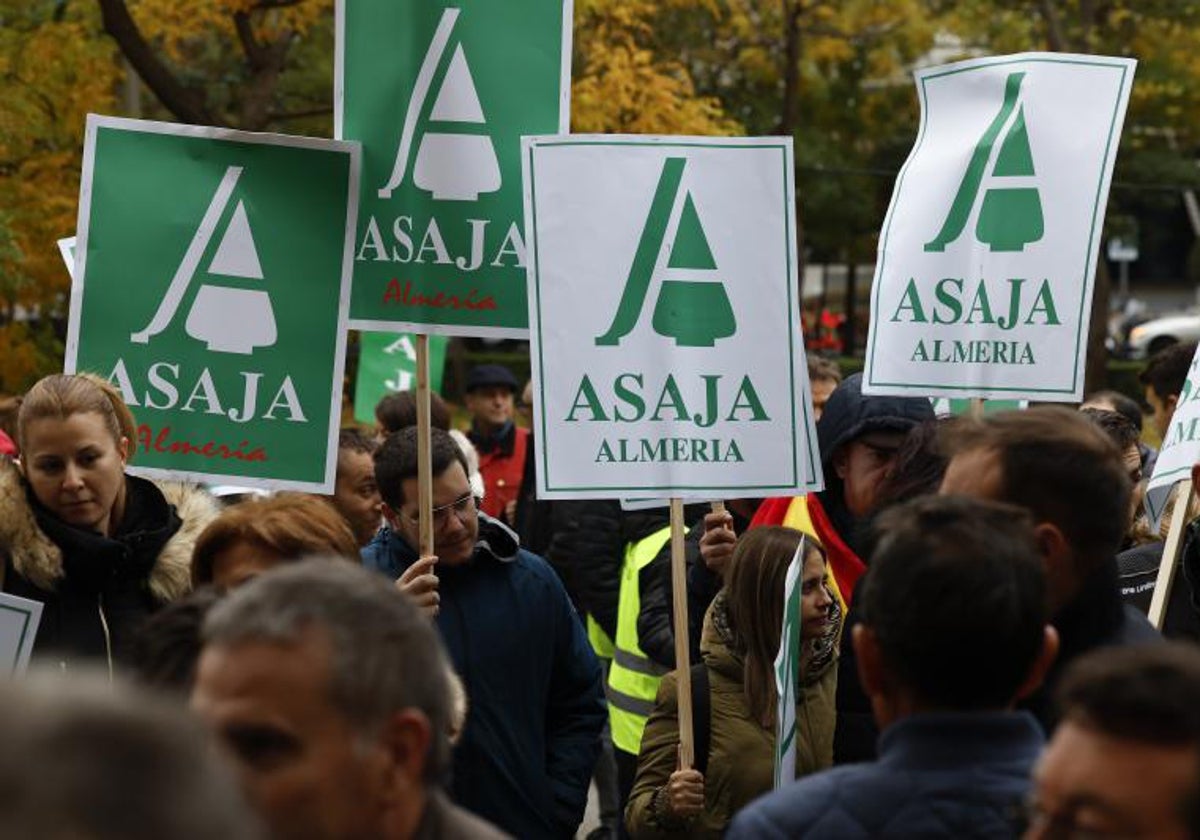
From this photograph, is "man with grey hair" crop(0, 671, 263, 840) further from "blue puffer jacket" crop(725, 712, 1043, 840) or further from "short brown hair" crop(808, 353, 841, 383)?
"short brown hair" crop(808, 353, 841, 383)

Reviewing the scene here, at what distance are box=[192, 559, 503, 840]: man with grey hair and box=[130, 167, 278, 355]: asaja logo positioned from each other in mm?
2923

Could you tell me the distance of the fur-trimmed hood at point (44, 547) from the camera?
5082 millimetres

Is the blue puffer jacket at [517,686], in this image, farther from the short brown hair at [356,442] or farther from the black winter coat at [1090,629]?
the black winter coat at [1090,629]

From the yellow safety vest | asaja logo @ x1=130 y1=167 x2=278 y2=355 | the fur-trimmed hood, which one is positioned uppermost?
asaja logo @ x1=130 y1=167 x2=278 y2=355

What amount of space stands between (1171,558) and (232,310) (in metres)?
2.53

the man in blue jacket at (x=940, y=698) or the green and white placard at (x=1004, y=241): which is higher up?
the green and white placard at (x=1004, y=241)

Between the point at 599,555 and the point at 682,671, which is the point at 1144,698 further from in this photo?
the point at 599,555

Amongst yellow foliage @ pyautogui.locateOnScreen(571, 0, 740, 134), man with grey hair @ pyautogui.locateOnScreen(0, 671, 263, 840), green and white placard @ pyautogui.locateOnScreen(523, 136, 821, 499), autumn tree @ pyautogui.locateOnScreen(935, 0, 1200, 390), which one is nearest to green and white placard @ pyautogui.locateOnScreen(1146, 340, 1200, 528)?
green and white placard @ pyautogui.locateOnScreen(523, 136, 821, 499)

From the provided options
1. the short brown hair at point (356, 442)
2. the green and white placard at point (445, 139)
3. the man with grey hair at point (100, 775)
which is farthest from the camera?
the short brown hair at point (356, 442)

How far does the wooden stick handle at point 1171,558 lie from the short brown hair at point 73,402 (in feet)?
8.61

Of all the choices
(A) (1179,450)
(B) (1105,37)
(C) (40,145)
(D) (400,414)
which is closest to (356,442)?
(D) (400,414)

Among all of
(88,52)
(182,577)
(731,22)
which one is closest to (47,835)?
(182,577)

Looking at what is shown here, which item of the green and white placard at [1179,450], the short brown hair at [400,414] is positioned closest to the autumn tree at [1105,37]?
the short brown hair at [400,414]

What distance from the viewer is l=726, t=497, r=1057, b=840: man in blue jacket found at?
119 inches
